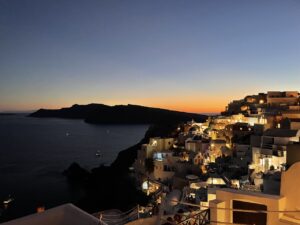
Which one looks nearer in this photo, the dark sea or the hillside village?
the hillside village

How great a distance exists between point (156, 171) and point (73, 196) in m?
11.2

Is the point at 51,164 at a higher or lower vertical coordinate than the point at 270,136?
lower

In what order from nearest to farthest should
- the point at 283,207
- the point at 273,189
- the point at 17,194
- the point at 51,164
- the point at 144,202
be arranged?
the point at 283,207
the point at 273,189
the point at 144,202
the point at 17,194
the point at 51,164

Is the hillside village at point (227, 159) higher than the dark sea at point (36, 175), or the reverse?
the hillside village at point (227, 159)

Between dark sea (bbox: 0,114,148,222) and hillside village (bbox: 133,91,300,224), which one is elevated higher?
hillside village (bbox: 133,91,300,224)

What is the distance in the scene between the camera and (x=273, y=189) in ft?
27.0

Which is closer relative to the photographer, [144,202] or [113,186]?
[144,202]

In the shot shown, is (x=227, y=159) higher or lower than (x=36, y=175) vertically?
higher

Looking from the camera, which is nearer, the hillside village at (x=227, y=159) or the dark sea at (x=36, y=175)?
the hillside village at (x=227, y=159)

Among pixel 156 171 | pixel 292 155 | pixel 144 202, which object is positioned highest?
pixel 292 155

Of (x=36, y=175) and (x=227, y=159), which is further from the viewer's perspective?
(x=36, y=175)

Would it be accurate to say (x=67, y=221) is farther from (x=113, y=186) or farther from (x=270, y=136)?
(x=113, y=186)

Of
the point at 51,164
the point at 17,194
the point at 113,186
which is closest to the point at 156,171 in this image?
the point at 113,186

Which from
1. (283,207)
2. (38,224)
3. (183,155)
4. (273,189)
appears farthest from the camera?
(183,155)
